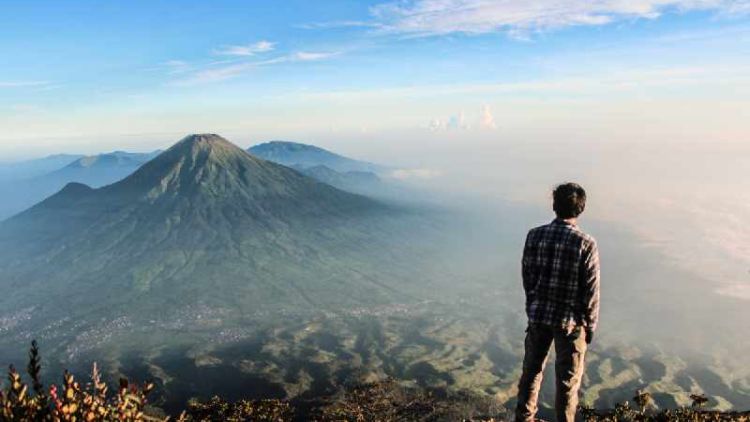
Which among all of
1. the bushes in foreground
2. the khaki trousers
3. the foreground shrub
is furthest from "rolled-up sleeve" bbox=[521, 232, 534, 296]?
the foreground shrub

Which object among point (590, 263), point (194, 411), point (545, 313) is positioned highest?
point (590, 263)

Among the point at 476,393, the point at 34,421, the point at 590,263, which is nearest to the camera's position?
the point at 34,421

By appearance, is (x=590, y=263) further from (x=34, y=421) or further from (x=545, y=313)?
(x=34, y=421)

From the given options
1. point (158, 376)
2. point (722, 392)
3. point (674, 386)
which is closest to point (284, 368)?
point (158, 376)

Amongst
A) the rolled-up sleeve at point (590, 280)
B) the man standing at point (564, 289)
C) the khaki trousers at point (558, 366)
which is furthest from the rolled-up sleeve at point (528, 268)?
the rolled-up sleeve at point (590, 280)

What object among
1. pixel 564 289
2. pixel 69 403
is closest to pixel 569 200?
pixel 564 289

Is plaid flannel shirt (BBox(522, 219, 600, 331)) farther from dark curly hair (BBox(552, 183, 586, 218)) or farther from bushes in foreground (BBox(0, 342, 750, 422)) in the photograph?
bushes in foreground (BBox(0, 342, 750, 422))

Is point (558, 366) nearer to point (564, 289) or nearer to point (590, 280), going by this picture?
point (564, 289)
